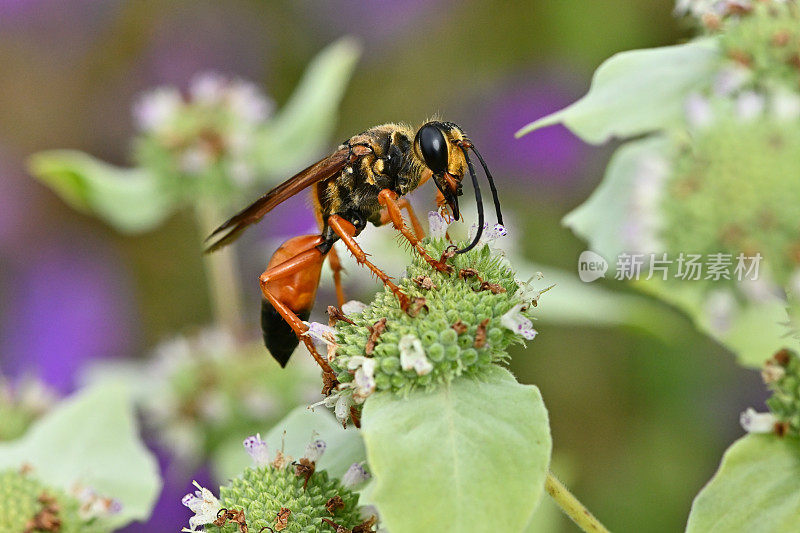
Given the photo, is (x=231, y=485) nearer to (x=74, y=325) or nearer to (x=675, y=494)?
(x=675, y=494)

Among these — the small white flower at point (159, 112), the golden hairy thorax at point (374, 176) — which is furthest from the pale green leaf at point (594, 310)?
the small white flower at point (159, 112)

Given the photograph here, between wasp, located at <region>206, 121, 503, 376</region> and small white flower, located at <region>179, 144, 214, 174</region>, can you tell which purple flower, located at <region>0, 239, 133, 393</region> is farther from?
wasp, located at <region>206, 121, 503, 376</region>

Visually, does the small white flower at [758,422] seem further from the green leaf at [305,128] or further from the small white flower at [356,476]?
the green leaf at [305,128]

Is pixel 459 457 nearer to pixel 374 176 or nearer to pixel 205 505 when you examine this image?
pixel 205 505

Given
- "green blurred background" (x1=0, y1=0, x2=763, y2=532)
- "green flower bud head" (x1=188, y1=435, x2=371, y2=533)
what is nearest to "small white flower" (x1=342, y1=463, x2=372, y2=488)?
"green flower bud head" (x1=188, y1=435, x2=371, y2=533)

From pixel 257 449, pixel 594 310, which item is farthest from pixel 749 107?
pixel 594 310

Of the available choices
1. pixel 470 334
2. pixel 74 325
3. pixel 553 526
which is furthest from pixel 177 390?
pixel 74 325

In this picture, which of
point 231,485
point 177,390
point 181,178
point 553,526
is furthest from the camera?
point 181,178
